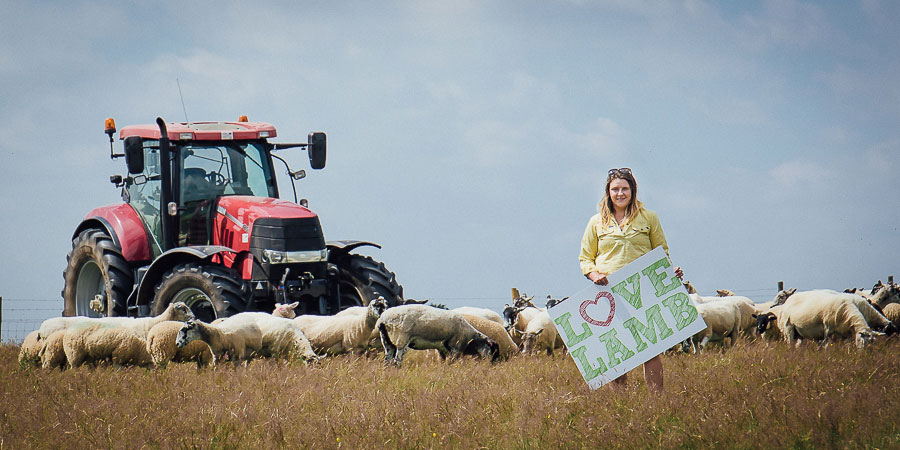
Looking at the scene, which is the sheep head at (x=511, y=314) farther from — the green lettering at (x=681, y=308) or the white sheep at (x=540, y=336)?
the green lettering at (x=681, y=308)

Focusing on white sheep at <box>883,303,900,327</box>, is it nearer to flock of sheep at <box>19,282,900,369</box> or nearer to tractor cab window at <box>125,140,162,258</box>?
flock of sheep at <box>19,282,900,369</box>

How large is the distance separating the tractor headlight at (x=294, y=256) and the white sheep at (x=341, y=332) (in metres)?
1.02

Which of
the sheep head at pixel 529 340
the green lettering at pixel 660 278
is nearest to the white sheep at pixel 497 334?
the sheep head at pixel 529 340

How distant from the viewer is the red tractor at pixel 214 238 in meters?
11.6

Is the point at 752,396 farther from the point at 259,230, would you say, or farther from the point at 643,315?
the point at 259,230

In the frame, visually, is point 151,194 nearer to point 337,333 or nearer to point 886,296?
point 337,333

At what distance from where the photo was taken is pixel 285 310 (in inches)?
445

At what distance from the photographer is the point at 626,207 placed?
7.07 meters

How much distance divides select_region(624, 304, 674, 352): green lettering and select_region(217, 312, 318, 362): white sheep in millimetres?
4339

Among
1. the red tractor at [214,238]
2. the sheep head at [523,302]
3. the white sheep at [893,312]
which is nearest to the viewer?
the red tractor at [214,238]

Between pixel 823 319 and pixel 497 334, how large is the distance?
4.13m

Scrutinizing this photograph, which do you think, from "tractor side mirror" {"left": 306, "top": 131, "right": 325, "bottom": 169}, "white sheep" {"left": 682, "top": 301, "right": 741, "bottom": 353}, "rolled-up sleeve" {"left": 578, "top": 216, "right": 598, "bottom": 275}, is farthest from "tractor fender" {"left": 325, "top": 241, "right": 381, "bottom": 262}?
"rolled-up sleeve" {"left": 578, "top": 216, "right": 598, "bottom": 275}

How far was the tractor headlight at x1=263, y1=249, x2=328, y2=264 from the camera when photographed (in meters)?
11.6

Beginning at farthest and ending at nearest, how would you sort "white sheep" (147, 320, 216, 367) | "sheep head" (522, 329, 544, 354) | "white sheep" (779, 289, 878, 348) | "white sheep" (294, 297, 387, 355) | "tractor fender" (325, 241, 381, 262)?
1. "tractor fender" (325, 241, 381, 262)
2. "sheep head" (522, 329, 544, 354)
3. "white sheep" (779, 289, 878, 348)
4. "white sheep" (294, 297, 387, 355)
5. "white sheep" (147, 320, 216, 367)
